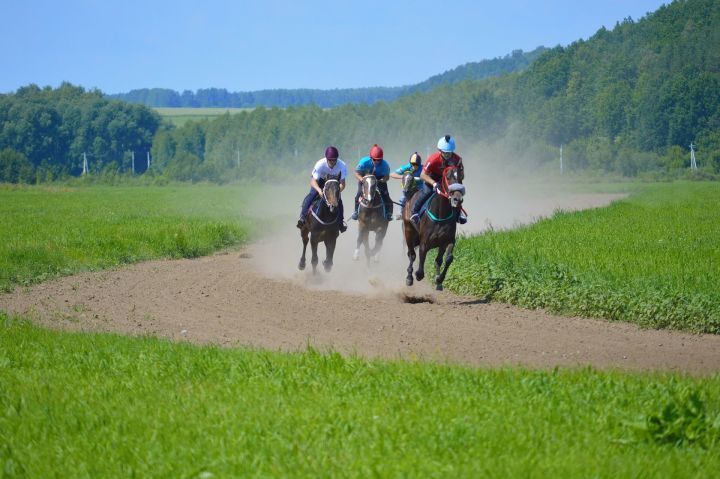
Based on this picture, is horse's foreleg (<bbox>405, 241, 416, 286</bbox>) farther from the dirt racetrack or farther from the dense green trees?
the dense green trees

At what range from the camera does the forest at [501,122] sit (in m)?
86.6

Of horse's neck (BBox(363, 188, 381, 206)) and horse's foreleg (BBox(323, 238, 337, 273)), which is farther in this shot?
horse's neck (BBox(363, 188, 381, 206))

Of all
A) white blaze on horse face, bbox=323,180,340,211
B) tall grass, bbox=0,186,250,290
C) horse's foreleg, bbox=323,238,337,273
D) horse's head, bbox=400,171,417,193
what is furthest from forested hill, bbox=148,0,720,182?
white blaze on horse face, bbox=323,180,340,211

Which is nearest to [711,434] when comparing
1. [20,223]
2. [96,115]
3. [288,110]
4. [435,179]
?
[435,179]

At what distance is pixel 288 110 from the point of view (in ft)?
431

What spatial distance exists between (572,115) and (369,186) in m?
80.4

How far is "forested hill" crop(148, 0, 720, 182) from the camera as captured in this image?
85.6 metres

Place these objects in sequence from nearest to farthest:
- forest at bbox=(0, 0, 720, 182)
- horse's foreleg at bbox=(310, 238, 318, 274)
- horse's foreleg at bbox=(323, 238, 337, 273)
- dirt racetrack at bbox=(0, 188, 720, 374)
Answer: dirt racetrack at bbox=(0, 188, 720, 374) < horse's foreleg at bbox=(310, 238, 318, 274) < horse's foreleg at bbox=(323, 238, 337, 273) < forest at bbox=(0, 0, 720, 182)

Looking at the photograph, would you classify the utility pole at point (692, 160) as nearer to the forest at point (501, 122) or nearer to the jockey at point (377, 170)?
the forest at point (501, 122)

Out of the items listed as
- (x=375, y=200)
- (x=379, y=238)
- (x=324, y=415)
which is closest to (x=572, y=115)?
(x=379, y=238)

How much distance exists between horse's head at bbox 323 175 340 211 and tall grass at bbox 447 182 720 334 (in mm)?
2893

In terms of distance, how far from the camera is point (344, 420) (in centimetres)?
896

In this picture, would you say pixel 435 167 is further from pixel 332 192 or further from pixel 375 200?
pixel 375 200

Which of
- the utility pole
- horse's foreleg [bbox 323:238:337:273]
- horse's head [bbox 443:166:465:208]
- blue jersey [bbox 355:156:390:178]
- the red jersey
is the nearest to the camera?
horse's head [bbox 443:166:465:208]
